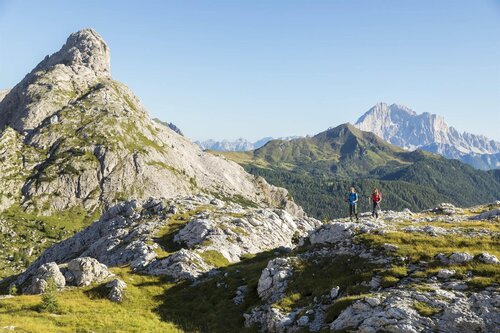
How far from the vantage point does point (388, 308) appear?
28297mm

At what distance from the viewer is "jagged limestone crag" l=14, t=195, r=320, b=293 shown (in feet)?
184

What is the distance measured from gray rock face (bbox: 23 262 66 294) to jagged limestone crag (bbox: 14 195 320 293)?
0.87 ft

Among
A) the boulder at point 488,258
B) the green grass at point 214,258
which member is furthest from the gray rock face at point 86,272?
the boulder at point 488,258

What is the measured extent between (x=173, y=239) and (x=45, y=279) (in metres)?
27.6

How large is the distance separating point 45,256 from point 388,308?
11539 cm

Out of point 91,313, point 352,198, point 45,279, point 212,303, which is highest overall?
point 352,198

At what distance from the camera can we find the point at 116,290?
4609cm

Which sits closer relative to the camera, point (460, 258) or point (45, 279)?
point (460, 258)

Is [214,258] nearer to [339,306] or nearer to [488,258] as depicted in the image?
[339,306]

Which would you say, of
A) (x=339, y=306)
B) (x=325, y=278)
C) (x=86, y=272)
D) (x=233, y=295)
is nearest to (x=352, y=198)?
(x=325, y=278)

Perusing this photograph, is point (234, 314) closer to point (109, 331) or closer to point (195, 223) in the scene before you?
point (109, 331)

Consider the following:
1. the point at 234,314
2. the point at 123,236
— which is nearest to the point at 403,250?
the point at 234,314

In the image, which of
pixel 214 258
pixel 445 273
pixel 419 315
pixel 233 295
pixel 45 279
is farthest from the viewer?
pixel 214 258

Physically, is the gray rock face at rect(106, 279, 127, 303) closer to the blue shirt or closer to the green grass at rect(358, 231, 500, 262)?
the green grass at rect(358, 231, 500, 262)
